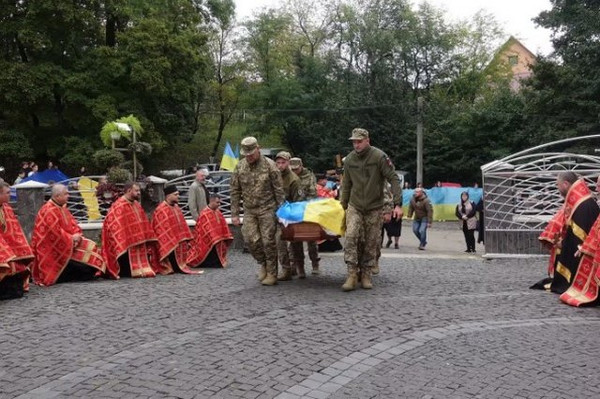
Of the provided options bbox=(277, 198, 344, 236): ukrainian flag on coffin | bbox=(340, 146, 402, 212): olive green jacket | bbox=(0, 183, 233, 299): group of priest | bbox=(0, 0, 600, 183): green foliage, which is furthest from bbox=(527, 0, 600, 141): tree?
bbox=(277, 198, 344, 236): ukrainian flag on coffin

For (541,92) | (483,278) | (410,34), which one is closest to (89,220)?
(483,278)

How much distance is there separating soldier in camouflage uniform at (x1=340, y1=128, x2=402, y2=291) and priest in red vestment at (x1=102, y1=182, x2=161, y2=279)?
3.46m

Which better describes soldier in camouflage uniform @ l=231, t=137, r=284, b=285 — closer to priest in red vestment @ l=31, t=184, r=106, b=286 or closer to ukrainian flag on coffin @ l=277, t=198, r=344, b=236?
ukrainian flag on coffin @ l=277, t=198, r=344, b=236

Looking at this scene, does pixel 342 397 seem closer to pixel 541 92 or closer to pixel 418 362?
pixel 418 362

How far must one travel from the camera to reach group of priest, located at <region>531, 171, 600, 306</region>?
7.58m

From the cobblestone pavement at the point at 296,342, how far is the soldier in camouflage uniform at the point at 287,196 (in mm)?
347

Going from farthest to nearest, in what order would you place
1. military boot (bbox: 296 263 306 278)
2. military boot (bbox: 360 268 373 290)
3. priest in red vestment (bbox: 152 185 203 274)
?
priest in red vestment (bbox: 152 185 203 274), military boot (bbox: 296 263 306 278), military boot (bbox: 360 268 373 290)

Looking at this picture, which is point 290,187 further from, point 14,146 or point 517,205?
point 14,146

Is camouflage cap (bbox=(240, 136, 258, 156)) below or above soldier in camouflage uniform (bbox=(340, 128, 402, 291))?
above

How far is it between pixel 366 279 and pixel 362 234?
0.63 m

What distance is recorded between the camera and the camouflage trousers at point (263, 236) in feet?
28.0

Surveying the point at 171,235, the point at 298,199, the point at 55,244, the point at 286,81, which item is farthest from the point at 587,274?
the point at 286,81

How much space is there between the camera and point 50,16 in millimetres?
27203

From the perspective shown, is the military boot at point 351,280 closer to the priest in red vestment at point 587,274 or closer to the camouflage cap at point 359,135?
the camouflage cap at point 359,135
